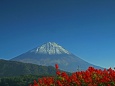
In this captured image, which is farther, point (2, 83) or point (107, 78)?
point (2, 83)

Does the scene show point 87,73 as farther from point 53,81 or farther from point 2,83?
point 2,83

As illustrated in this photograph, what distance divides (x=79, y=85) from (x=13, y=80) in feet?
589

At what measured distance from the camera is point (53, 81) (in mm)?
9984

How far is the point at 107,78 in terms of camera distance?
9.46 metres

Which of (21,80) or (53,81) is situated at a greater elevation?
(21,80)

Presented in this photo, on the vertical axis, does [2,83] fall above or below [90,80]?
above

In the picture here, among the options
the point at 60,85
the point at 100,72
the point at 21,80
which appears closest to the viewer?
the point at 60,85

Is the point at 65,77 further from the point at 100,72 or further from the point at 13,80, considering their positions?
the point at 13,80

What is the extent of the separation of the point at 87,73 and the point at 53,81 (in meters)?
1.17

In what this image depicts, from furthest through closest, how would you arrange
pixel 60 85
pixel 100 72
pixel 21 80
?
pixel 21 80 < pixel 100 72 < pixel 60 85

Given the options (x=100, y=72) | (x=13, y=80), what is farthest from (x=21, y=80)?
(x=100, y=72)

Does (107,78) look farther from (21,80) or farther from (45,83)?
(21,80)

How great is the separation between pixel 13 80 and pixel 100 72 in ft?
587

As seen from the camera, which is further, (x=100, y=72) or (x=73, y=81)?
(x=100, y=72)
